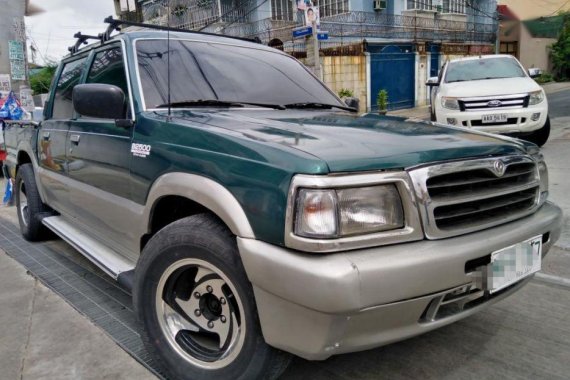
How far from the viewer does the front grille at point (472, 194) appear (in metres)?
1.92

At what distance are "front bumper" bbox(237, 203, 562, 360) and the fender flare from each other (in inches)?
3.1

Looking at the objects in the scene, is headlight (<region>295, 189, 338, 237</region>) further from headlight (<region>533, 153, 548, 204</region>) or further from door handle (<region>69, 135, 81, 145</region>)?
door handle (<region>69, 135, 81, 145</region>)

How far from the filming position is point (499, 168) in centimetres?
216

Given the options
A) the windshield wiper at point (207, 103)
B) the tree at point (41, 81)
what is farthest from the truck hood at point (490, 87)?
the tree at point (41, 81)

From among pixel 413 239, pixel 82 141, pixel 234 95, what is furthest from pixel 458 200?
pixel 82 141

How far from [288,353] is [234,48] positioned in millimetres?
2268

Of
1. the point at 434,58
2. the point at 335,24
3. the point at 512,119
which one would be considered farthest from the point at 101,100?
the point at 434,58

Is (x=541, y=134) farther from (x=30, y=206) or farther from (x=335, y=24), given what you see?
(x=335, y=24)

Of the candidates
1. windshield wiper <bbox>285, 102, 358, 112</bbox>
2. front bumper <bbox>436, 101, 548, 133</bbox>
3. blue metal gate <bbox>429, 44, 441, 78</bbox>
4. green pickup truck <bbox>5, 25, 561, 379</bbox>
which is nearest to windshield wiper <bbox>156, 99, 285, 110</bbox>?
green pickup truck <bbox>5, 25, 561, 379</bbox>

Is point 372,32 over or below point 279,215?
over

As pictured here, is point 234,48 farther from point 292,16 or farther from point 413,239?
point 292,16

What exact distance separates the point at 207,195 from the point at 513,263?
138 centimetres

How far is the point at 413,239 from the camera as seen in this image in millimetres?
1880

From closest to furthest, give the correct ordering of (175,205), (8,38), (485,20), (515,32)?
1. (175,205)
2. (8,38)
3. (515,32)
4. (485,20)
